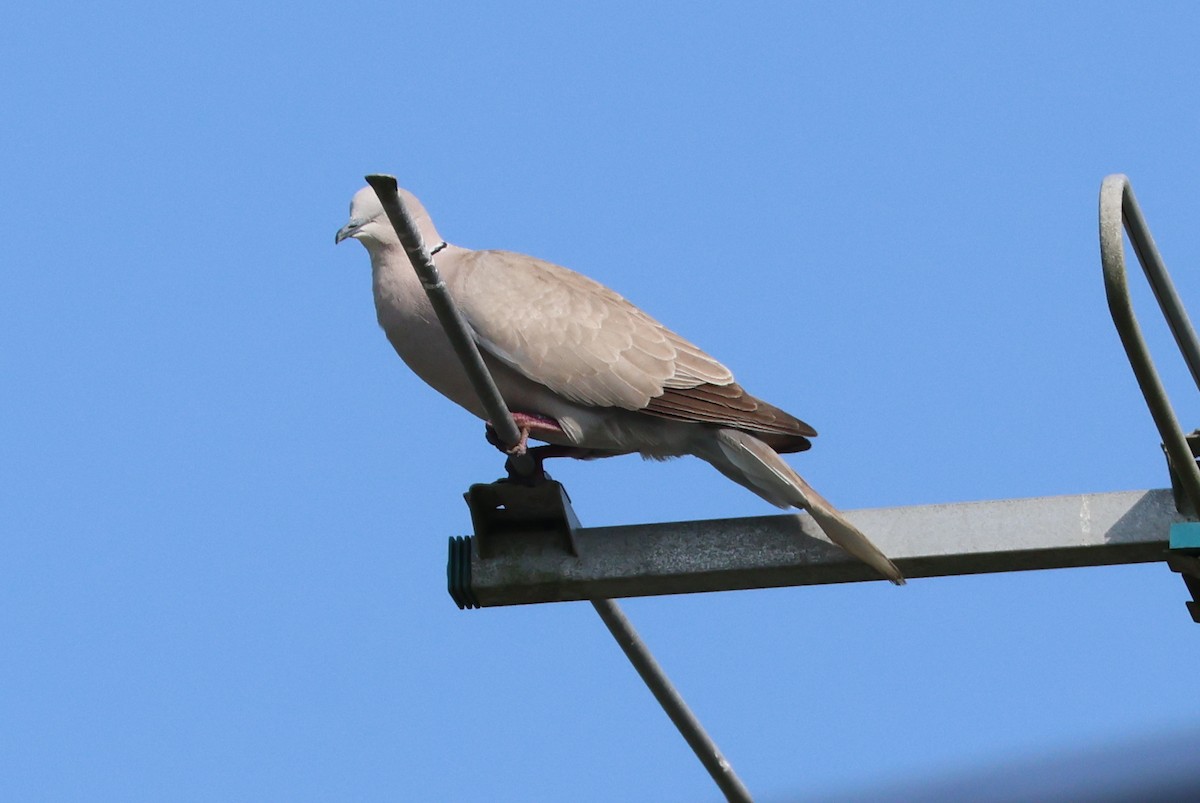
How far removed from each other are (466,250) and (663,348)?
34.8 inches

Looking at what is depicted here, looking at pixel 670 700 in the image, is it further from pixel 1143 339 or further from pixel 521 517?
pixel 1143 339

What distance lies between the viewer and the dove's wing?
17.6ft

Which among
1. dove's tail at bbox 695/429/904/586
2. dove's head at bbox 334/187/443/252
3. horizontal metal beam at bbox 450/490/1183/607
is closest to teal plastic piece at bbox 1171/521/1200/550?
horizontal metal beam at bbox 450/490/1183/607

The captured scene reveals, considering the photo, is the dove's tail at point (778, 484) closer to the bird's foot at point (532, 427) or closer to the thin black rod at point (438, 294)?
the bird's foot at point (532, 427)

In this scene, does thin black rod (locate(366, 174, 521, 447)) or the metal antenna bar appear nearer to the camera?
the metal antenna bar

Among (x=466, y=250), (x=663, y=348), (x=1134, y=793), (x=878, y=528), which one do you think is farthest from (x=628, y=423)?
(x=1134, y=793)

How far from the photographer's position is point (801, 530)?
173 inches

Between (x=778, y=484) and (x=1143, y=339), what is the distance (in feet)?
5.32

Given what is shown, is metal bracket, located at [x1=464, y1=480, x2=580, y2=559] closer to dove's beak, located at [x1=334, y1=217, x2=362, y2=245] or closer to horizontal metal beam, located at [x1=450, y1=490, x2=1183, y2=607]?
horizontal metal beam, located at [x1=450, y1=490, x2=1183, y2=607]

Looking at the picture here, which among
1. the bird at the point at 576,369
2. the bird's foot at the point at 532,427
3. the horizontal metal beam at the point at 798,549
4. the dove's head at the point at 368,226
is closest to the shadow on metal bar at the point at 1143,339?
the horizontal metal beam at the point at 798,549

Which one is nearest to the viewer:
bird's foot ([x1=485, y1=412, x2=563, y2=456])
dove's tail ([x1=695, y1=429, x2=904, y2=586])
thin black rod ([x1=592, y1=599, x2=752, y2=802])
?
dove's tail ([x1=695, y1=429, x2=904, y2=586])

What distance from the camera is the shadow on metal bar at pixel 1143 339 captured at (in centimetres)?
357

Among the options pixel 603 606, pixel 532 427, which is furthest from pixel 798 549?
pixel 532 427

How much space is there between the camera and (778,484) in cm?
504
